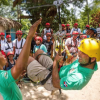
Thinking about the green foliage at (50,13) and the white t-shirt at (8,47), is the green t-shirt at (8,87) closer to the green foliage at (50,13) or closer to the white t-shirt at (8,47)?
the white t-shirt at (8,47)

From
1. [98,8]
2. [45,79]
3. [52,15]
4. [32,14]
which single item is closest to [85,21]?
[98,8]

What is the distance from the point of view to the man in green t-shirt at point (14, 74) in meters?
0.96

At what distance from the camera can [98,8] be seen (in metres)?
13.6

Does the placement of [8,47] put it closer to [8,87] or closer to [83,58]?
[83,58]

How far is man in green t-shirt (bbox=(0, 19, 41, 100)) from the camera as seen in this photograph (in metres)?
0.96

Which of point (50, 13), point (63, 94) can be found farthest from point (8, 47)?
point (50, 13)

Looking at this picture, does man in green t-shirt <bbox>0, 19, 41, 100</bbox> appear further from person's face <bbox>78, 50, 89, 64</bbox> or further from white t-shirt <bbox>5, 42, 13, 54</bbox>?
white t-shirt <bbox>5, 42, 13, 54</bbox>

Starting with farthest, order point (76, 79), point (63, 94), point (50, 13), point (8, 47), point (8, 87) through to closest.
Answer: point (50, 13)
point (8, 47)
point (63, 94)
point (76, 79)
point (8, 87)

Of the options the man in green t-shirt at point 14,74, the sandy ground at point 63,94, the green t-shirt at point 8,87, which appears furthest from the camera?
the sandy ground at point 63,94

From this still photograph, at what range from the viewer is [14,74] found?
102 cm

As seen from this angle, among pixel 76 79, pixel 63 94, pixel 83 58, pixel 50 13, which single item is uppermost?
pixel 50 13

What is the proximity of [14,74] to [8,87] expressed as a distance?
0.69ft

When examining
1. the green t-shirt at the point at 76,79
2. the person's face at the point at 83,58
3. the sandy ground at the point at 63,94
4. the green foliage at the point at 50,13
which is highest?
the green foliage at the point at 50,13

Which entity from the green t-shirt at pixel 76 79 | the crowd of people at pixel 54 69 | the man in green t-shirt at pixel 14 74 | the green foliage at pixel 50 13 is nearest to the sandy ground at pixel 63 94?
the crowd of people at pixel 54 69
